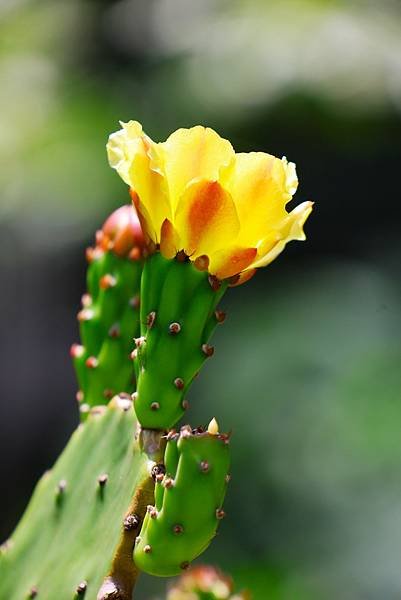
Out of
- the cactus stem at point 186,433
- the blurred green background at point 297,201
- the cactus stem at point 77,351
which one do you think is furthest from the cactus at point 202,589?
the blurred green background at point 297,201

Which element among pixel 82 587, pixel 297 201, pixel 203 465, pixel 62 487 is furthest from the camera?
pixel 297 201

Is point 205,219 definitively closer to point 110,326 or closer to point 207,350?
point 207,350

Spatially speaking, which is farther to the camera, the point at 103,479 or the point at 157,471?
the point at 103,479

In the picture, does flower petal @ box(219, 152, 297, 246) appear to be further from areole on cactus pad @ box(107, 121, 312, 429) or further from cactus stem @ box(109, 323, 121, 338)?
cactus stem @ box(109, 323, 121, 338)

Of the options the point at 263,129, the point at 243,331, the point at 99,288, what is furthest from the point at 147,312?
the point at 263,129

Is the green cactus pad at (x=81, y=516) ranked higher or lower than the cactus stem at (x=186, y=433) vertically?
lower

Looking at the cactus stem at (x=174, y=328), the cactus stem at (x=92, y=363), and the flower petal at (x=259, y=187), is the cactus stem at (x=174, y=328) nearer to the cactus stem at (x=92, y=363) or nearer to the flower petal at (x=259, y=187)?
the flower petal at (x=259, y=187)

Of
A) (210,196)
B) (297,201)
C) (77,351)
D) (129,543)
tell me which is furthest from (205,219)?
(297,201)

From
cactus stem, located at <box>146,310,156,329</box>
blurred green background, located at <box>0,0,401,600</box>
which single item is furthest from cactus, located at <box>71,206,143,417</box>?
blurred green background, located at <box>0,0,401,600</box>
